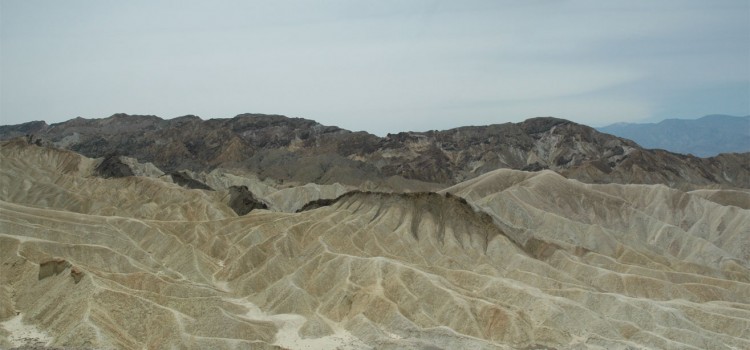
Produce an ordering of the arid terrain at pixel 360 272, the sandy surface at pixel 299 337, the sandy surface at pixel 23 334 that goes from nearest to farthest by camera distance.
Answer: the sandy surface at pixel 23 334 → the arid terrain at pixel 360 272 → the sandy surface at pixel 299 337

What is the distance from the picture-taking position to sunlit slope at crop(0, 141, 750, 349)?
69250 mm

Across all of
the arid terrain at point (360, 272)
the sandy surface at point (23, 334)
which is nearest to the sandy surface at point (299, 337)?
the arid terrain at point (360, 272)

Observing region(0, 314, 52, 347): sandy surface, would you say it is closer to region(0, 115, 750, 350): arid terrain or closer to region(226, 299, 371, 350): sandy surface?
region(0, 115, 750, 350): arid terrain

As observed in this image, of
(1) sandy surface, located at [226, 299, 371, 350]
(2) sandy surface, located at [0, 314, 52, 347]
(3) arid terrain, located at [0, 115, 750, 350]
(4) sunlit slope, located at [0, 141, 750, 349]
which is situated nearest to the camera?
(2) sandy surface, located at [0, 314, 52, 347]

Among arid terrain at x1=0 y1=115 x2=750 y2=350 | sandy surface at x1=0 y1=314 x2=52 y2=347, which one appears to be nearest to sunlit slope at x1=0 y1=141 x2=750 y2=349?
arid terrain at x1=0 y1=115 x2=750 y2=350

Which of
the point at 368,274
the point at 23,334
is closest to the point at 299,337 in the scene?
the point at 368,274

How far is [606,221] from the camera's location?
154250mm

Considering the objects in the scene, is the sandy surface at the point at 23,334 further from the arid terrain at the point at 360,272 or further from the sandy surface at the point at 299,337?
the sandy surface at the point at 299,337

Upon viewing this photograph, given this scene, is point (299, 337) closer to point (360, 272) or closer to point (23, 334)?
point (360, 272)

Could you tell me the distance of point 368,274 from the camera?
8644 centimetres

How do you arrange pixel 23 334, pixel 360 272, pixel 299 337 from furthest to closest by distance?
pixel 360 272, pixel 299 337, pixel 23 334

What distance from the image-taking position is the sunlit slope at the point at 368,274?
6925cm

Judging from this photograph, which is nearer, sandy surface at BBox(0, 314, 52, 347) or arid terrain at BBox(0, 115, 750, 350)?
sandy surface at BBox(0, 314, 52, 347)

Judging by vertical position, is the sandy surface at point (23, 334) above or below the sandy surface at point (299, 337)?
above
